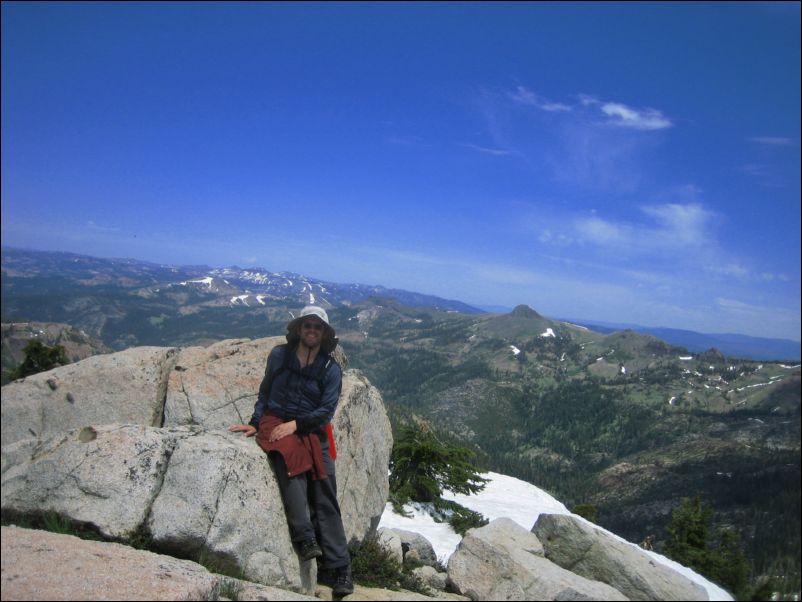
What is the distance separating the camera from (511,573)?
988cm

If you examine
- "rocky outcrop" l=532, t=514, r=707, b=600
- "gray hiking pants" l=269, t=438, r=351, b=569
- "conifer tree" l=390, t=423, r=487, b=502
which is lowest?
"conifer tree" l=390, t=423, r=487, b=502

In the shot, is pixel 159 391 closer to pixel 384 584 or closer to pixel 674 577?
pixel 384 584

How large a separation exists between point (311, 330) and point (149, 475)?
12.8 feet

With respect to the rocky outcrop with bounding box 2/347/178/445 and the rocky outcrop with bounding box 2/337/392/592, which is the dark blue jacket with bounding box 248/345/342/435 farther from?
the rocky outcrop with bounding box 2/347/178/445

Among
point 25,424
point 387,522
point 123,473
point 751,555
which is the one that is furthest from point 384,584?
point 751,555

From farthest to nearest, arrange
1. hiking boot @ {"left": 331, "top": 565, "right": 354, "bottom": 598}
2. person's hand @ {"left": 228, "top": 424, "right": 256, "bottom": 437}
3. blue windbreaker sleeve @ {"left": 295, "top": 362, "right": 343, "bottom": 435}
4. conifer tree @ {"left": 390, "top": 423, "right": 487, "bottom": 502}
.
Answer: conifer tree @ {"left": 390, "top": 423, "right": 487, "bottom": 502}
person's hand @ {"left": 228, "top": 424, "right": 256, "bottom": 437}
blue windbreaker sleeve @ {"left": 295, "top": 362, "right": 343, "bottom": 435}
hiking boot @ {"left": 331, "top": 565, "right": 354, "bottom": 598}

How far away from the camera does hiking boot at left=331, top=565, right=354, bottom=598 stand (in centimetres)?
873

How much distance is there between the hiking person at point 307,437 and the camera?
8836mm

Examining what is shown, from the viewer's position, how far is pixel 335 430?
11.4 meters

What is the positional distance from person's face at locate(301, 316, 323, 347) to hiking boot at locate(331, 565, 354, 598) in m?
4.49

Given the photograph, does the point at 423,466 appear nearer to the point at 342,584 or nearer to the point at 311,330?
the point at 342,584

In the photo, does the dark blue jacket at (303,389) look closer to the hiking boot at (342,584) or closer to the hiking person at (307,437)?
the hiking person at (307,437)

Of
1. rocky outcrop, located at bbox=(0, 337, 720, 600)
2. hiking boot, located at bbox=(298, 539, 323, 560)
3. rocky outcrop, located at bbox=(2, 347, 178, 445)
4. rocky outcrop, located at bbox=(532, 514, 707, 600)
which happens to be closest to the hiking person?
hiking boot, located at bbox=(298, 539, 323, 560)

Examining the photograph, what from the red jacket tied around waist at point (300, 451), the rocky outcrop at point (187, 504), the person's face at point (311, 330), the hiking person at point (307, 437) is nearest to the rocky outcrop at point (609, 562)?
the rocky outcrop at point (187, 504)
